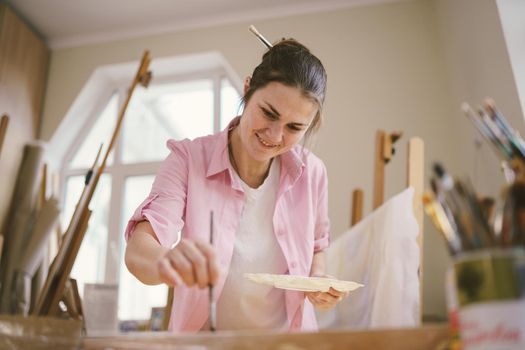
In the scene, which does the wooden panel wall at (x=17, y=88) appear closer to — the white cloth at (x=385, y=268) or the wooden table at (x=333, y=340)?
the white cloth at (x=385, y=268)

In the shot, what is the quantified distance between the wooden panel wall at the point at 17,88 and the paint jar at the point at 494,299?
2783 millimetres

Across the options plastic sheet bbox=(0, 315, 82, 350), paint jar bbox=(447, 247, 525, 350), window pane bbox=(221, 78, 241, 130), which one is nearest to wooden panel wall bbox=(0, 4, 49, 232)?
window pane bbox=(221, 78, 241, 130)

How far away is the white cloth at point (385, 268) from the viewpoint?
1.38 metres

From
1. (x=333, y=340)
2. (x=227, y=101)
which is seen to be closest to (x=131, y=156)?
(x=227, y=101)

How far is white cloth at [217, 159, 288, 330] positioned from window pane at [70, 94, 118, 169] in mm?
2256

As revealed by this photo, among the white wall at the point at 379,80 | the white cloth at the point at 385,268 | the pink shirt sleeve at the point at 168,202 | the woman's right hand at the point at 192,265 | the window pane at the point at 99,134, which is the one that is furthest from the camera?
the window pane at the point at 99,134

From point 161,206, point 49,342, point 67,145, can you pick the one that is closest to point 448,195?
point 49,342

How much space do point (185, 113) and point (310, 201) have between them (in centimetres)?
201

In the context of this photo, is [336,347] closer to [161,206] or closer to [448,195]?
[448,195]

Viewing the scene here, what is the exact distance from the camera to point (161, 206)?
107 centimetres

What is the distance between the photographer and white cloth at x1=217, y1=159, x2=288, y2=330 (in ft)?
3.87

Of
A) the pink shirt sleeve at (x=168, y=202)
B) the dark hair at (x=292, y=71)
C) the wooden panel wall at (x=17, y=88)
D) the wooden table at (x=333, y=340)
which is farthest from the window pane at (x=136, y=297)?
the wooden table at (x=333, y=340)

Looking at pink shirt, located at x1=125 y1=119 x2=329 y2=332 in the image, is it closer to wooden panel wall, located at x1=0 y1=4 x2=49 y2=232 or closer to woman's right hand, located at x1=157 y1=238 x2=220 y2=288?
woman's right hand, located at x1=157 y1=238 x2=220 y2=288

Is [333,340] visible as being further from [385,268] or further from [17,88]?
[17,88]
